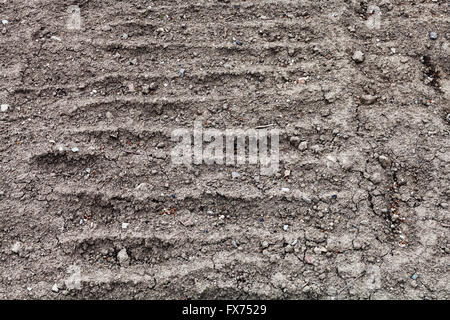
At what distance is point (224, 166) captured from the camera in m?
1.97

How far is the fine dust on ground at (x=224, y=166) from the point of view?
70.2 inches

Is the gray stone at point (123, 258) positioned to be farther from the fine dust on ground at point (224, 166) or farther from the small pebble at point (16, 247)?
the small pebble at point (16, 247)

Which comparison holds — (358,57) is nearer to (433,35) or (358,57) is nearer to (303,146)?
(433,35)

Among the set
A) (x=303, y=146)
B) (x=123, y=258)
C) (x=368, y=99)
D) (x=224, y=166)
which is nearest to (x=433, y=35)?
(x=368, y=99)

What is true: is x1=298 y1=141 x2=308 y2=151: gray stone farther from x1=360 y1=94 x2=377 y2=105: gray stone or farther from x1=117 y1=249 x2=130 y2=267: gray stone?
x1=117 y1=249 x2=130 y2=267: gray stone

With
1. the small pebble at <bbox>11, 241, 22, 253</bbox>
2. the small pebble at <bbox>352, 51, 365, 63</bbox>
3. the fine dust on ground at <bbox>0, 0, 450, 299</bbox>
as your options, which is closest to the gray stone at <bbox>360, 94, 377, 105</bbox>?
the fine dust on ground at <bbox>0, 0, 450, 299</bbox>

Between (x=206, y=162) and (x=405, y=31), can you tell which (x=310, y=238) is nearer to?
(x=206, y=162)

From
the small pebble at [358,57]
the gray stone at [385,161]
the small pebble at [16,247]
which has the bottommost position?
the small pebble at [16,247]

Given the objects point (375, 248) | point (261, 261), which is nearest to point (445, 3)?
point (375, 248)

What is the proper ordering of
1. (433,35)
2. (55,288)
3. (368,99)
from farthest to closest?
(433,35), (368,99), (55,288)

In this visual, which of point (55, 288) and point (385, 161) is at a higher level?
point (385, 161)

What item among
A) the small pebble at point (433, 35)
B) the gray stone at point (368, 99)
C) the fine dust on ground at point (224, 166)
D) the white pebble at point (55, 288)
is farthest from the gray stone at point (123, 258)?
the small pebble at point (433, 35)

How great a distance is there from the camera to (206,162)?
6.49 feet

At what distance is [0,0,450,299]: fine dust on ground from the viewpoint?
1.78 metres
